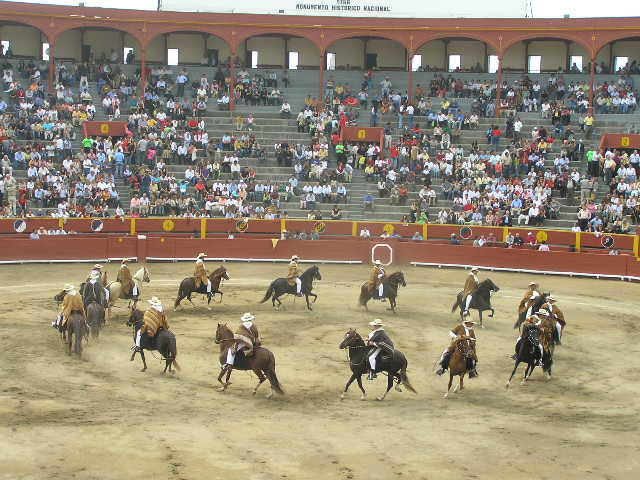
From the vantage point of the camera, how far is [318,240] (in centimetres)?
3631

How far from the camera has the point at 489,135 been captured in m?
42.9

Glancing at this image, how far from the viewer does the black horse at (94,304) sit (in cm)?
2095

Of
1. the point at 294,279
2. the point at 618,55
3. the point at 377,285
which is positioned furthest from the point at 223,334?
the point at 618,55

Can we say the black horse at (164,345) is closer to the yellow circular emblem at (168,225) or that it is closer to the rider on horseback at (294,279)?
the rider on horseback at (294,279)

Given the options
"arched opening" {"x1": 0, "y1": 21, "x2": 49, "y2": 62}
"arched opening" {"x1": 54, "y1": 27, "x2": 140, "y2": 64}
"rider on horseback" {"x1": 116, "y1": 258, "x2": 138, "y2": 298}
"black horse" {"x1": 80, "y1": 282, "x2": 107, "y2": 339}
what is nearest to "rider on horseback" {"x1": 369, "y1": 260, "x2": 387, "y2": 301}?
"rider on horseback" {"x1": 116, "y1": 258, "x2": 138, "y2": 298}

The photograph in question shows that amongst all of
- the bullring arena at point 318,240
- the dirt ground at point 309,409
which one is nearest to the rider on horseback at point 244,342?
the bullring arena at point 318,240

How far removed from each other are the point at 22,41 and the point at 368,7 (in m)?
17.2

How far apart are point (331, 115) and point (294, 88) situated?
4.25 m

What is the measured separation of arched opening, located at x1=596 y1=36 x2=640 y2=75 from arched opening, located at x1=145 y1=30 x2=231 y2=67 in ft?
61.4

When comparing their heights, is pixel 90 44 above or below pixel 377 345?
above

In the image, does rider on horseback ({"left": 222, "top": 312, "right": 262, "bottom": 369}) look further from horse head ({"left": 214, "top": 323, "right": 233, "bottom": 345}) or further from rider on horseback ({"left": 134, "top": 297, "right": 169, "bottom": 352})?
rider on horseback ({"left": 134, "top": 297, "right": 169, "bottom": 352})

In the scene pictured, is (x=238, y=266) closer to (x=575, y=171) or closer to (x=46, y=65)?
(x=575, y=171)

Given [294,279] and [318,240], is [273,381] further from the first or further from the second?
[318,240]

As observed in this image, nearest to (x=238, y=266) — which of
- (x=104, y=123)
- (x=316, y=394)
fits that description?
(x=104, y=123)
